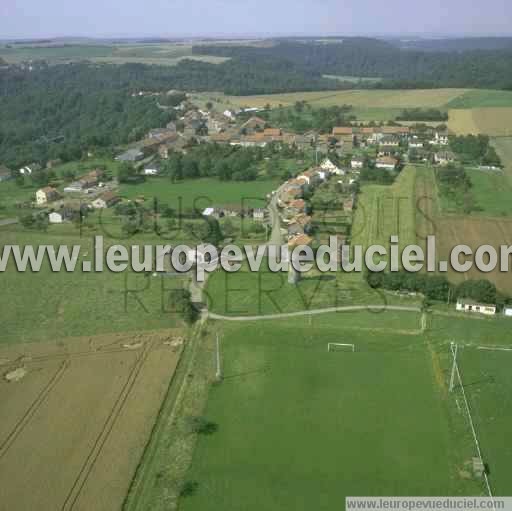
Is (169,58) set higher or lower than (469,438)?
higher

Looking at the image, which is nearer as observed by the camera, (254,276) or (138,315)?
(138,315)

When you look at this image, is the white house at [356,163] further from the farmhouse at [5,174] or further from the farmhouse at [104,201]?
the farmhouse at [5,174]

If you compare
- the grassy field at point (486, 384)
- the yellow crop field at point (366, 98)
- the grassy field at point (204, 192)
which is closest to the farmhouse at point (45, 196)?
the grassy field at point (204, 192)

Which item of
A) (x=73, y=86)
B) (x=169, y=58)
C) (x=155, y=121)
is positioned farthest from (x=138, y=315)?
(x=169, y=58)

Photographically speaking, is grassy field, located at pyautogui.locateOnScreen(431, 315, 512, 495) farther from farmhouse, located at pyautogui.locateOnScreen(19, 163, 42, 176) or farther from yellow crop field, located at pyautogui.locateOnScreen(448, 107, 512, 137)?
yellow crop field, located at pyautogui.locateOnScreen(448, 107, 512, 137)

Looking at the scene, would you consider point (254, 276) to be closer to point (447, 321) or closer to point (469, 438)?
A: point (447, 321)

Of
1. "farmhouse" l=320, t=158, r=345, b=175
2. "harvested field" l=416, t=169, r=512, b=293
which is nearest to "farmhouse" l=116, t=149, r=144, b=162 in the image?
"farmhouse" l=320, t=158, r=345, b=175
